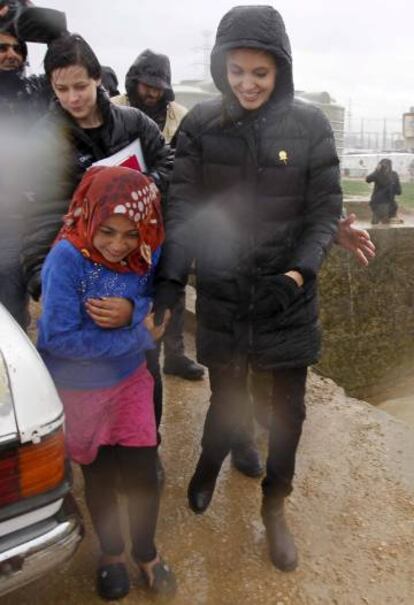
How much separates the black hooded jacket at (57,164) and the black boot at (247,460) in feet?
4.70

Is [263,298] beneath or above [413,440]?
above

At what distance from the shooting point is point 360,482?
2.97 metres

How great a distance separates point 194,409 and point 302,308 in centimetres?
166

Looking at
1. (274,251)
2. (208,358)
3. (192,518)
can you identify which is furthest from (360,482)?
(274,251)

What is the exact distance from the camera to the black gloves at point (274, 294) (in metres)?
1.97

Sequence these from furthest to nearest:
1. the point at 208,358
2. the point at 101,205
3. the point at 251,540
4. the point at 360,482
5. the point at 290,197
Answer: the point at 360,482 → the point at 251,540 → the point at 208,358 → the point at 290,197 → the point at 101,205

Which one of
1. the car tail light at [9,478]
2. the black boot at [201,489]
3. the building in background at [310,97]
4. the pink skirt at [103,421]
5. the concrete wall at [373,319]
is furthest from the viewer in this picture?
the building in background at [310,97]

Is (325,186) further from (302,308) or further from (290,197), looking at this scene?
(302,308)

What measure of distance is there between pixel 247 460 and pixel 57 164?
5.63ft

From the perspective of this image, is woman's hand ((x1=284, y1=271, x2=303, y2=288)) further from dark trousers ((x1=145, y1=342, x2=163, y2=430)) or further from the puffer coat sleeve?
dark trousers ((x1=145, y1=342, x2=163, y2=430))

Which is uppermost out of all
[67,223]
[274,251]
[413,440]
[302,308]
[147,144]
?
[147,144]

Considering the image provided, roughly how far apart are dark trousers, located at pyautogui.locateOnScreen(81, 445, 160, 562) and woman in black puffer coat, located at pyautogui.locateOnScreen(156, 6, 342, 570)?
1.62ft

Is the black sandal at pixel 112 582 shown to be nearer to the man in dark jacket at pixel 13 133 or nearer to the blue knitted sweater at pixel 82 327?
the blue knitted sweater at pixel 82 327

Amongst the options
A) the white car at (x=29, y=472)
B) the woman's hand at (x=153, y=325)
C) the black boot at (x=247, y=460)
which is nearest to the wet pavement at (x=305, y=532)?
the black boot at (x=247, y=460)
